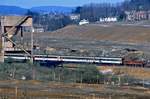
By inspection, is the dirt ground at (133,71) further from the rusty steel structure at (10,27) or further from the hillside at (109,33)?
the hillside at (109,33)

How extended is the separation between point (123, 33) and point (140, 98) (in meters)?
76.5

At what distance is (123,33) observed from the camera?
350 ft

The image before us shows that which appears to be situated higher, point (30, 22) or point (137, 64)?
point (30, 22)

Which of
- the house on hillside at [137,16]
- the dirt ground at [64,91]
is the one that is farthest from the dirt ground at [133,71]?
the house on hillside at [137,16]

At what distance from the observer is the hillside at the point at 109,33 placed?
328 ft

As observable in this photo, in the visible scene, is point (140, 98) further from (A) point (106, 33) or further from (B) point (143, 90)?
(A) point (106, 33)

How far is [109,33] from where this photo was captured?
110 meters

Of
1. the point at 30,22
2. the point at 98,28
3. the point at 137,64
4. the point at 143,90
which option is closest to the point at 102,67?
the point at 137,64

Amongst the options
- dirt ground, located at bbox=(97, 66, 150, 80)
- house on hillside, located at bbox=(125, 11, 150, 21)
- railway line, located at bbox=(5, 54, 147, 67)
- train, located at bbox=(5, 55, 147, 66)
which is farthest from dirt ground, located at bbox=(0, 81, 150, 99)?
house on hillside, located at bbox=(125, 11, 150, 21)

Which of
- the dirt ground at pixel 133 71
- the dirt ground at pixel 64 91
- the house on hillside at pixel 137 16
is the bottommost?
the dirt ground at pixel 133 71

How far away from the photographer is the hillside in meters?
100

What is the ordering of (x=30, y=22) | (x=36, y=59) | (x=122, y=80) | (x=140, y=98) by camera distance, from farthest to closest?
(x=36, y=59)
(x=30, y=22)
(x=122, y=80)
(x=140, y=98)

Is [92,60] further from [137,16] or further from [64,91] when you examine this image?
[137,16]

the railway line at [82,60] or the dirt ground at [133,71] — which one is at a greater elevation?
the railway line at [82,60]
